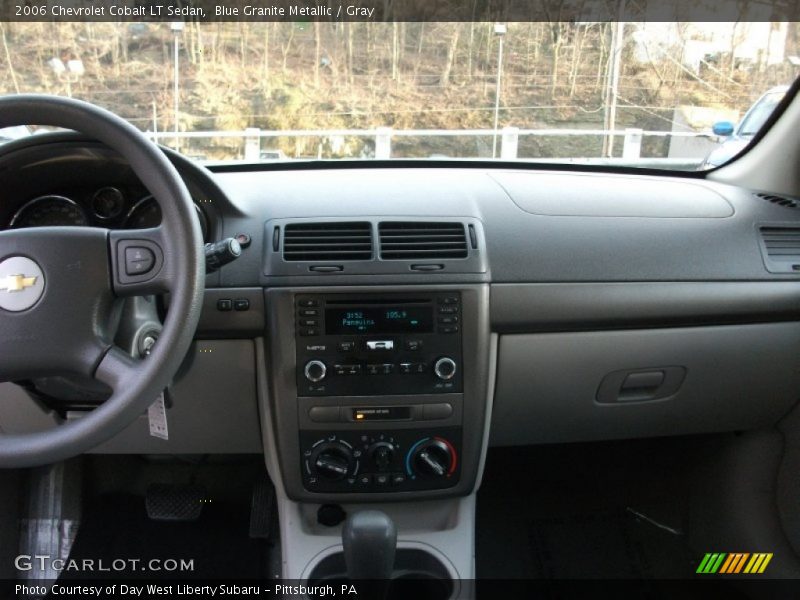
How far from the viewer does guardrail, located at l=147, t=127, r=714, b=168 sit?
2035 mm

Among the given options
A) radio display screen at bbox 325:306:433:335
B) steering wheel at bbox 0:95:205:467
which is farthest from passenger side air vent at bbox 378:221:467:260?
steering wheel at bbox 0:95:205:467

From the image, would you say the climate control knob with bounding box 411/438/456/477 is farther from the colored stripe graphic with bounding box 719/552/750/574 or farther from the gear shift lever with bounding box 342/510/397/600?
the colored stripe graphic with bounding box 719/552/750/574

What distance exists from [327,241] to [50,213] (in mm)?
640

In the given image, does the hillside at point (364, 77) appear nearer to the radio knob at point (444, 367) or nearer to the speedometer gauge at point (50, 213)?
the speedometer gauge at point (50, 213)

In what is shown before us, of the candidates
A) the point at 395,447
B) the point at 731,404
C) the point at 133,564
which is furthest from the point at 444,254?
the point at 133,564

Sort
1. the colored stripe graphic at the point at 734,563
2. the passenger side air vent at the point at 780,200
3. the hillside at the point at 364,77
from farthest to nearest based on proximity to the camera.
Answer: the colored stripe graphic at the point at 734,563 < the passenger side air vent at the point at 780,200 < the hillside at the point at 364,77

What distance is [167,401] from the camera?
5.89 feet

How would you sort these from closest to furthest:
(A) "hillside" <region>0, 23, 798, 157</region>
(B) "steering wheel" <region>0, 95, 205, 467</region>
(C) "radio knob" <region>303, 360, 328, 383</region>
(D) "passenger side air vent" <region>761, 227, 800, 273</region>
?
(B) "steering wheel" <region>0, 95, 205, 467</region>
(C) "radio knob" <region>303, 360, 328, 383</region>
(A) "hillside" <region>0, 23, 798, 157</region>
(D) "passenger side air vent" <region>761, 227, 800, 273</region>

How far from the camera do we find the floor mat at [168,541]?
2305 mm

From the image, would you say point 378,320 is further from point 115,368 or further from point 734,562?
point 734,562

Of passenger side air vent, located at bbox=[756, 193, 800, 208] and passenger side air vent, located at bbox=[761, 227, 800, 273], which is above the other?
passenger side air vent, located at bbox=[756, 193, 800, 208]

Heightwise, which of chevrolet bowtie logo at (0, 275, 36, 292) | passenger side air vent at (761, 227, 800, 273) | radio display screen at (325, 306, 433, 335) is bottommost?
radio display screen at (325, 306, 433, 335)

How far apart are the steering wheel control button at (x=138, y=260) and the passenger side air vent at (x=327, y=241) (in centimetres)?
44
